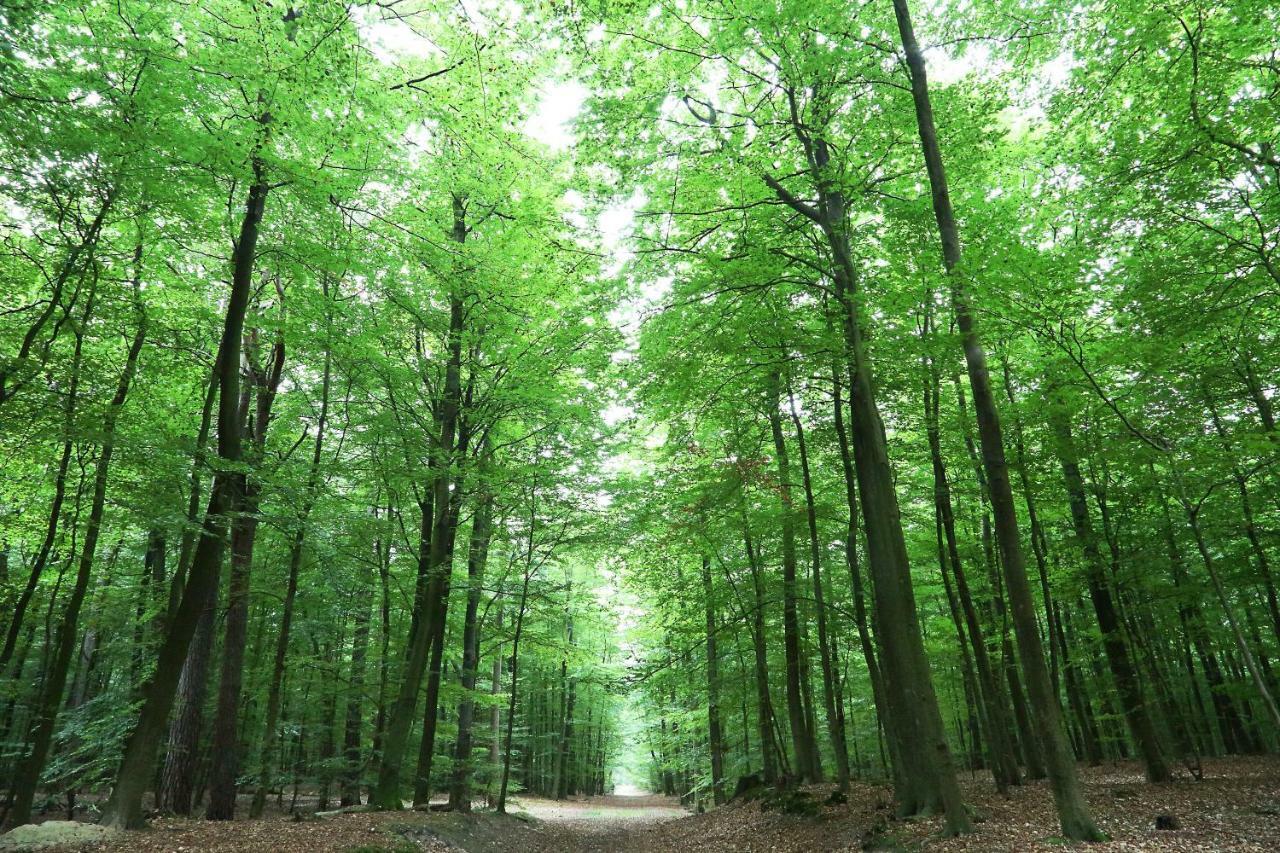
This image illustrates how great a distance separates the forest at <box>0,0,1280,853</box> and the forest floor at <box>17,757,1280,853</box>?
0.13 metres

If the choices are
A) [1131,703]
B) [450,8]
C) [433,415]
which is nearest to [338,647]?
[433,415]

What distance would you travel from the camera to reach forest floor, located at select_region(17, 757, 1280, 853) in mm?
7242

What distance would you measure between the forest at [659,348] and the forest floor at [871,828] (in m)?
0.13

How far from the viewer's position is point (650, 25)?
408 inches

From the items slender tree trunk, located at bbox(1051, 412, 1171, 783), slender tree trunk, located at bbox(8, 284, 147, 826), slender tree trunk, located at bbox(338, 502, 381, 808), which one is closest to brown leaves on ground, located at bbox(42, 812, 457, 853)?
slender tree trunk, located at bbox(8, 284, 147, 826)

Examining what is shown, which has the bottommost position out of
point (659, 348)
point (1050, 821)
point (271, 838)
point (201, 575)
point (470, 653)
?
point (1050, 821)

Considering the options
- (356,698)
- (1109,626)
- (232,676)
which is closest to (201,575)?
(232,676)

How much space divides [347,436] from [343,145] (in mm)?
9657

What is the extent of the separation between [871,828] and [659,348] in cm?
811

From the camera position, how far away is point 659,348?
11.1 metres

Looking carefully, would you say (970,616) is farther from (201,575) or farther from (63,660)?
(63,660)

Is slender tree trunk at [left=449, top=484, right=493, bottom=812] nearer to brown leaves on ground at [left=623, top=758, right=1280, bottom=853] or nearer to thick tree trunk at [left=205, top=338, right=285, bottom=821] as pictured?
thick tree trunk at [left=205, top=338, right=285, bottom=821]

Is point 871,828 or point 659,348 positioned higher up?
point 659,348

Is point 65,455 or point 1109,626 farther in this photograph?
point 1109,626
